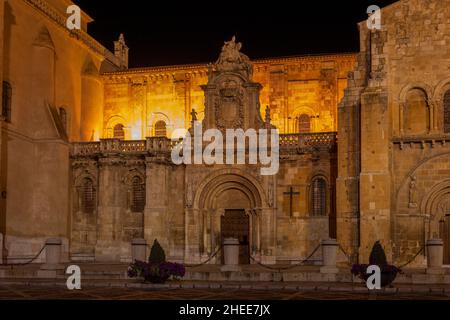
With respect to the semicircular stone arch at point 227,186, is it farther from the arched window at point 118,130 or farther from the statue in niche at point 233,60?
the arched window at point 118,130

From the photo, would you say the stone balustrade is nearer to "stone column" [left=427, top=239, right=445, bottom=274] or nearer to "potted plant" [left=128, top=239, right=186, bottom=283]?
"stone column" [left=427, top=239, right=445, bottom=274]

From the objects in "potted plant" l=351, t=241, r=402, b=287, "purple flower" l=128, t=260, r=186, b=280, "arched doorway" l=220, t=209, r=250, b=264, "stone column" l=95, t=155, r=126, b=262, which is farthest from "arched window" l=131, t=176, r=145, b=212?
"potted plant" l=351, t=241, r=402, b=287

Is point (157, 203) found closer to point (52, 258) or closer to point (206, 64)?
point (52, 258)

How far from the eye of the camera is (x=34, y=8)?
120ft

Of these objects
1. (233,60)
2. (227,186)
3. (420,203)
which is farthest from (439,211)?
(233,60)

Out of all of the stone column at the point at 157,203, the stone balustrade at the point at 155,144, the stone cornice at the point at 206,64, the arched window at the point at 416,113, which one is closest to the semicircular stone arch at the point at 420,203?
the arched window at the point at 416,113

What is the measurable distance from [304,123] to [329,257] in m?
14.1

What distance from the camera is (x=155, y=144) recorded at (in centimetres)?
3625

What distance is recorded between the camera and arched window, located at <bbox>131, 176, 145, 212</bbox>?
3719 centimetres

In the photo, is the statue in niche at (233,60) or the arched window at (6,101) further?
the statue in niche at (233,60)

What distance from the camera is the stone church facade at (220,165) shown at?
102 ft

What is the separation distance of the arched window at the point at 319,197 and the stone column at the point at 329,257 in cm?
786

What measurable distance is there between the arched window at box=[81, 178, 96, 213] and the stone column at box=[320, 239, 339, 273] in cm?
1558
